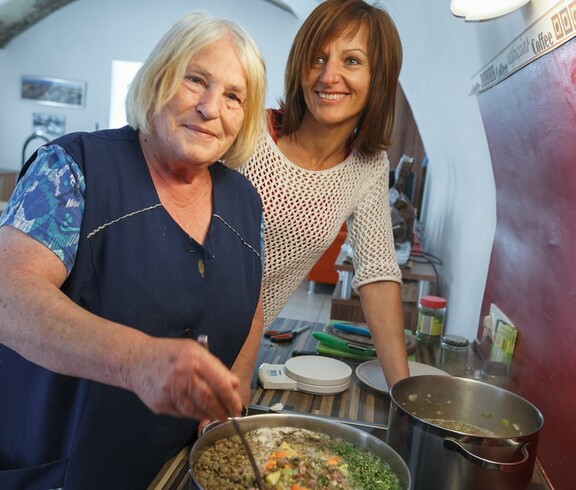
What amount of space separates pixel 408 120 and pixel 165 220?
206 inches

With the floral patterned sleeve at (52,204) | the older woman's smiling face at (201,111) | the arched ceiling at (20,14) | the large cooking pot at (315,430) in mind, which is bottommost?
the large cooking pot at (315,430)

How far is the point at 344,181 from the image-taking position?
66.1 inches

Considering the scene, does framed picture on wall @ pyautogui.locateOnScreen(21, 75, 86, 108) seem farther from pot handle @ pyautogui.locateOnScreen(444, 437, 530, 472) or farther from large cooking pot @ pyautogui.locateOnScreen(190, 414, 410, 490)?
pot handle @ pyautogui.locateOnScreen(444, 437, 530, 472)

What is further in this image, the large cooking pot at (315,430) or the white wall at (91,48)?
the white wall at (91,48)

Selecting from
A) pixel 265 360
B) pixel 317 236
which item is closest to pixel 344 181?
pixel 317 236

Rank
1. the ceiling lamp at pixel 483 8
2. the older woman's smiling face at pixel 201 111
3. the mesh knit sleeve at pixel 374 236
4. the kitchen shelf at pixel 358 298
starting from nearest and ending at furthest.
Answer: the older woman's smiling face at pixel 201 111
the ceiling lamp at pixel 483 8
the mesh knit sleeve at pixel 374 236
the kitchen shelf at pixel 358 298

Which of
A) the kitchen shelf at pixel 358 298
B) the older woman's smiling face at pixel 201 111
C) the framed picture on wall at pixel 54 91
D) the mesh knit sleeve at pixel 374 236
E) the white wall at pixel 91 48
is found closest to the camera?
the older woman's smiling face at pixel 201 111

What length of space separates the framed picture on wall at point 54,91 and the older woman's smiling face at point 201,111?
28.7 feet

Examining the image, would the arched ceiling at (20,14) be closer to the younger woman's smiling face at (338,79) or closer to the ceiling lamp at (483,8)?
the younger woman's smiling face at (338,79)

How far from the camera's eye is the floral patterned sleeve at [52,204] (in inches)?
36.5

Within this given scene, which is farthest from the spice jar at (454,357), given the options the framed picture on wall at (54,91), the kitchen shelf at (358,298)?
the framed picture on wall at (54,91)

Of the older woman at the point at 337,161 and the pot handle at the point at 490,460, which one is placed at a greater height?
the older woman at the point at 337,161

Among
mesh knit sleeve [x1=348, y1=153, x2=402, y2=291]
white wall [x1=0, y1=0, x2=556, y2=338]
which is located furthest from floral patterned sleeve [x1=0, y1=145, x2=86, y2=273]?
mesh knit sleeve [x1=348, y1=153, x2=402, y2=291]

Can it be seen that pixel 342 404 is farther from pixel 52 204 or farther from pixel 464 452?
pixel 52 204
